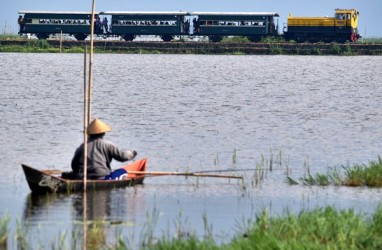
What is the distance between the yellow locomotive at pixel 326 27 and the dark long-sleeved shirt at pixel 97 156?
83829mm

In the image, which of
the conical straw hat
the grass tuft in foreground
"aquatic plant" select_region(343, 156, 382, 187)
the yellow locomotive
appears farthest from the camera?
→ the yellow locomotive

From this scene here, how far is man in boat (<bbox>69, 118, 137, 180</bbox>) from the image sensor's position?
729 inches

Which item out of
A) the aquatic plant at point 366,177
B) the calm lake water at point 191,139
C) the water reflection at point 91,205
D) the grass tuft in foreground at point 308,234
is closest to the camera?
the grass tuft in foreground at point 308,234

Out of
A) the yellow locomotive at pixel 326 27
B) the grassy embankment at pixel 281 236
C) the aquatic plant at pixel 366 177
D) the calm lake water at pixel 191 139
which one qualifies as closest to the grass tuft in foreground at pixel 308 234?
the grassy embankment at pixel 281 236

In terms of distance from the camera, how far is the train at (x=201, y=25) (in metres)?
103

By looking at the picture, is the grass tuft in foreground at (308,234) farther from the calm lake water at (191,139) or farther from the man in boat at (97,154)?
the man in boat at (97,154)

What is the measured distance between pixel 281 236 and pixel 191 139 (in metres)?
16.9

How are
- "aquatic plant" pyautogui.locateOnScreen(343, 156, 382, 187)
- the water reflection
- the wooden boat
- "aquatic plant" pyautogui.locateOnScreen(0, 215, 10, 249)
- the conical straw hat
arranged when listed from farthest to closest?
"aquatic plant" pyautogui.locateOnScreen(343, 156, 382, 187) < the conical straw hat < the wooden boat < the water reflection < "aquatic plant" pyautogui.locateOnScreen(0, 215, 10, 249)

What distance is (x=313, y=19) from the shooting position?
A: 335ft

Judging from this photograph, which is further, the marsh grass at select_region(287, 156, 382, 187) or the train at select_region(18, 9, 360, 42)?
the train at select_region(18, 9, 360, 42)

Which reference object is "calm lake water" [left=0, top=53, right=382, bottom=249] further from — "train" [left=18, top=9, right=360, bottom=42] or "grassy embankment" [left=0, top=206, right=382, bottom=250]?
"train" [left=18, top=9, right=360, bottom=42]

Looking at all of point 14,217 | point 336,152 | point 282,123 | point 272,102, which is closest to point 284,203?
point 14,217

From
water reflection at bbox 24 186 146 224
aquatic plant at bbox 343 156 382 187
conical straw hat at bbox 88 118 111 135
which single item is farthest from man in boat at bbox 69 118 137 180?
aquatic plant at bbox 343 156 382 187

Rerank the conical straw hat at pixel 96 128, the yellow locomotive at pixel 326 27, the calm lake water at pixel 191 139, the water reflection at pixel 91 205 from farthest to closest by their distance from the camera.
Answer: the yellow locomotive at pixel 326 27 < the conical straw hat at pixel 96 128 < the calm lake water at pixel 191 139 < the water reflection at pixel 91 205
